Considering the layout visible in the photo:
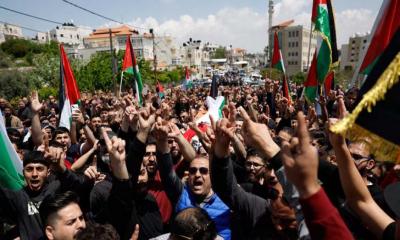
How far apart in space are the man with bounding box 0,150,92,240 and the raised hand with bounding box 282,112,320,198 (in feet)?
8.50

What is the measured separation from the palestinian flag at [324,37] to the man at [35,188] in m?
4.00

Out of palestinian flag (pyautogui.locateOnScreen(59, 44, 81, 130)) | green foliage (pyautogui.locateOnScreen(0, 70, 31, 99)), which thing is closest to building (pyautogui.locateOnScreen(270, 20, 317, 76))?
green foliage (pyautogui.locateOnScreen(0, 70, 31, 99))

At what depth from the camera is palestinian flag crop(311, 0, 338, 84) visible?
523 centimetres

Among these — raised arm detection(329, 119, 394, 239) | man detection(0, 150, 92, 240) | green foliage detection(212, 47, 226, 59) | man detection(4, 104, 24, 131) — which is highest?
green foliage detection(212, 47, 226, 59)

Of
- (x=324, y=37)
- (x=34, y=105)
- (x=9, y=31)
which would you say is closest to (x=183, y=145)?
(x=34, y=105)

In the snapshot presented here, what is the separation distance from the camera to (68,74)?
6.05 meters

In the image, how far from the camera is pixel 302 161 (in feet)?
4.04

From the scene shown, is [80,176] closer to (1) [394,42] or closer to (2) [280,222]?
(2) [280,222]

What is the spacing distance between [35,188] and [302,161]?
3.01 metres

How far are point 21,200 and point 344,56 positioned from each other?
115m

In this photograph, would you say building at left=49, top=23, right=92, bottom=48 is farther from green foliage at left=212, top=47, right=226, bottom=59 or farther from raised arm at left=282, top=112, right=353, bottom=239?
raised arm at left=282, top=112, right=353, bottom=239

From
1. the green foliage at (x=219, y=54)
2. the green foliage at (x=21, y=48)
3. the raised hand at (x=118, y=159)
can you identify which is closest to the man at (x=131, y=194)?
the raised hand at (x=118, y=159)

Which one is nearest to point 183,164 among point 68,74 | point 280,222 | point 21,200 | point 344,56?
point 21,200

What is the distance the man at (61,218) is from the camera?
2.47 m
